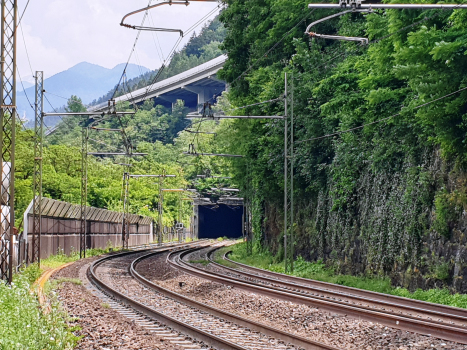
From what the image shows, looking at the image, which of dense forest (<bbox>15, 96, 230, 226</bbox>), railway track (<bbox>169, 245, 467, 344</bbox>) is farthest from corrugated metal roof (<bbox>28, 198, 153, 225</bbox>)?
railway track (<bbox>169, 245, 467, 344</bbox>)

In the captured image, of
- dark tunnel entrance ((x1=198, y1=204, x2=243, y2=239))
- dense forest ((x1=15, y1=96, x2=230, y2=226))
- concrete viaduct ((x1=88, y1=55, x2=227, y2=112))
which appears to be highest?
concrete viaduct ((x1=88, y1=55, x2=227, y2=112))

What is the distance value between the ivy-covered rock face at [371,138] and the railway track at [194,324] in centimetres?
864

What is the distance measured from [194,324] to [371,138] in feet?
55.8

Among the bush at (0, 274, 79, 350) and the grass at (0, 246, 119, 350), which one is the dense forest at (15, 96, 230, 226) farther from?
the bush at (0, 274, 79, 350)

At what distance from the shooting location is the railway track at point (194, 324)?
1229 cm

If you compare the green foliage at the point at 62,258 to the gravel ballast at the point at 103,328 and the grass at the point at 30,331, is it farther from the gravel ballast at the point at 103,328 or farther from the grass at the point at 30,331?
the grass at the point at 30,331

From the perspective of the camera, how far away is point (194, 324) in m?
15.2

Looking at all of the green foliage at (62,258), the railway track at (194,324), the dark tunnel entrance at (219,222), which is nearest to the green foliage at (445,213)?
the railway track at (194,324)

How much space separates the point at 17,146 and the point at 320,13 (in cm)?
3330

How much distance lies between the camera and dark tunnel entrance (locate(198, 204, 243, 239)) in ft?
390

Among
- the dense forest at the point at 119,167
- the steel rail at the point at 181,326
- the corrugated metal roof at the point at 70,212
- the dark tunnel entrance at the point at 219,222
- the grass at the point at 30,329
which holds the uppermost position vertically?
the dense forest at the point at 119,167

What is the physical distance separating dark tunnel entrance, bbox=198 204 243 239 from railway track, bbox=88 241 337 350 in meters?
93.4

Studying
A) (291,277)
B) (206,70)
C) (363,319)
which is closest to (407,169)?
(291,277)

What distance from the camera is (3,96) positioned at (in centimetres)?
2030
